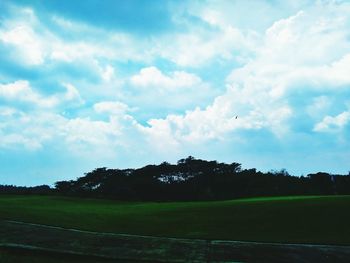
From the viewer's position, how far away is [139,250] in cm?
1744

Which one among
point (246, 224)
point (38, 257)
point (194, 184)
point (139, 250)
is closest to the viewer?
point (38, 257)

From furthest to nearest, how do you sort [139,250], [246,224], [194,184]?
[194,184] < [246,224] < [139,250]

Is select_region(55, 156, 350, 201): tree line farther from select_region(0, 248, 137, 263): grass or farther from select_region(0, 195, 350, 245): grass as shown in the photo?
select_region(0, 248, 137, 263): grass

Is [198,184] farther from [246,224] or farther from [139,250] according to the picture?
[139,250]

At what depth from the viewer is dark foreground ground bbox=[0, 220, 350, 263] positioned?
52.3ft

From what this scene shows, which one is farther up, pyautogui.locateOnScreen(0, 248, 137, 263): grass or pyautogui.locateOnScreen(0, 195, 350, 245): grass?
pyautogui.locateOnScreen(0, 195, 350, 245): grass

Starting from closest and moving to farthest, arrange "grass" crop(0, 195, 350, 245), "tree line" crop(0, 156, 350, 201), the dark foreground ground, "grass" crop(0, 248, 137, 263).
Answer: "grass" crop(0, 248, 137, 263), the dark foreground ground, "grass" crop(0, 195, 350, 245), "tree line" crop(0, 156, 350, 201)

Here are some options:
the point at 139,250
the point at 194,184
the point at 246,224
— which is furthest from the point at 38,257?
the point at 194,184

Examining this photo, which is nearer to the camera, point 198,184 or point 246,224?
point 246,224

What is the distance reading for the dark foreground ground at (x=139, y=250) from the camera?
15930 mm

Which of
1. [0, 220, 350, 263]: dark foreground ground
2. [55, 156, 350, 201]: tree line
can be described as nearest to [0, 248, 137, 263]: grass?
[0, 220, 350, 263]: dark foreground ground

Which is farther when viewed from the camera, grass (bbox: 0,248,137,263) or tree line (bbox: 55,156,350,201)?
tree line (bbox: 55,156,350,201)

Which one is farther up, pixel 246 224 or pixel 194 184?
pixel 194 184

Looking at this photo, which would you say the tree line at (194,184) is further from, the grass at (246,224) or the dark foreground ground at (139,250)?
the dark foreground ground at (139,250)
